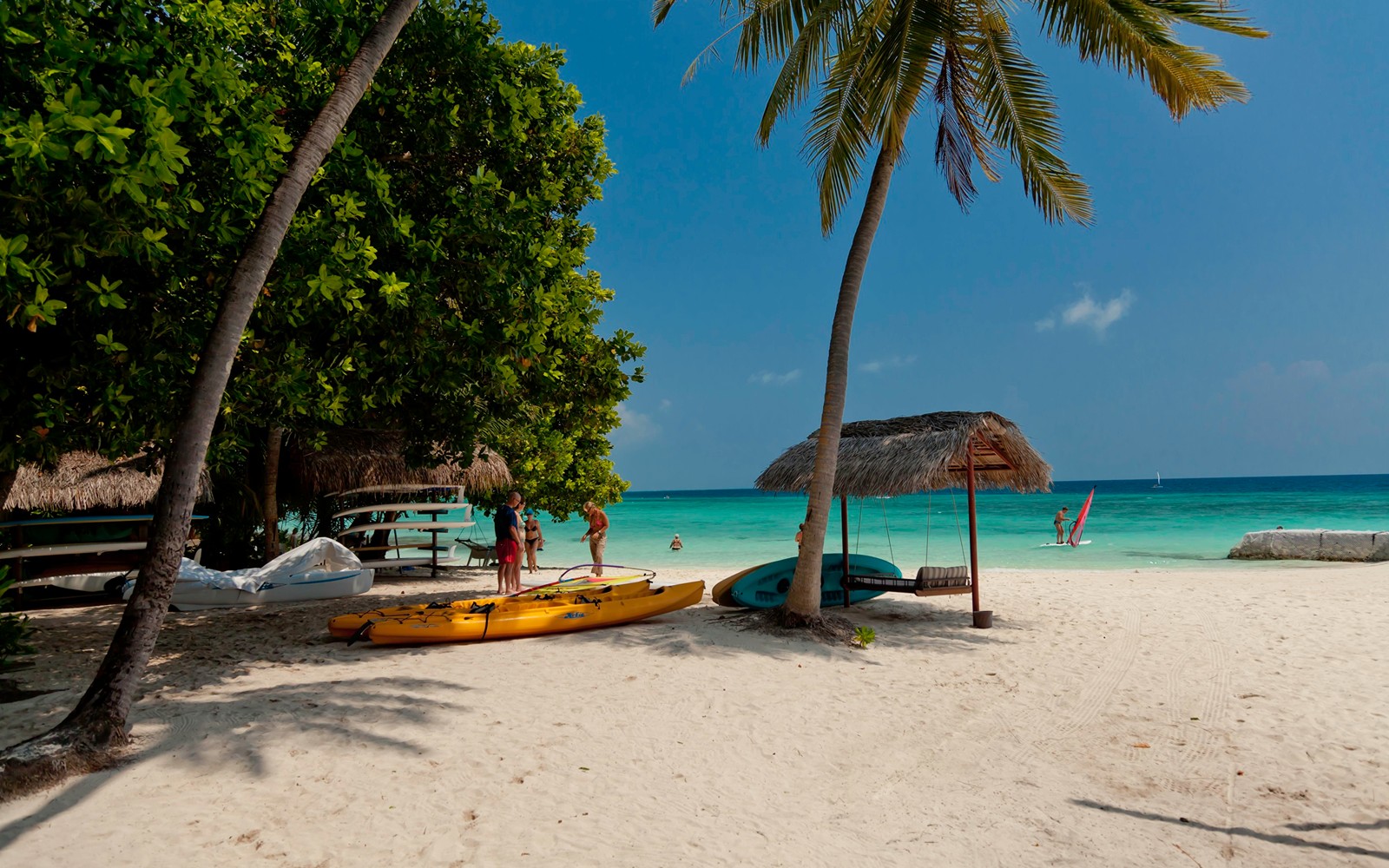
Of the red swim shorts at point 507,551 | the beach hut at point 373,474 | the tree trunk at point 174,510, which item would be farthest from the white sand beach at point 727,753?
the beach hut at point 373,474

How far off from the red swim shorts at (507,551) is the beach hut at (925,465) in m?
3.49

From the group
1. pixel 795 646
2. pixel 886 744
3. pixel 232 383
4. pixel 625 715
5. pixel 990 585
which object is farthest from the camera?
pixel 990 585

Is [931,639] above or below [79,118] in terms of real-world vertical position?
below

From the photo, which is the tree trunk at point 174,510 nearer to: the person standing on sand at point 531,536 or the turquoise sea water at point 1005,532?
the turquoise sea water at point 1005,532

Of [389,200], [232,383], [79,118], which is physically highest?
[389,200]

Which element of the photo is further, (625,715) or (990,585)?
(990,585)

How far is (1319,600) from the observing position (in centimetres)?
1099

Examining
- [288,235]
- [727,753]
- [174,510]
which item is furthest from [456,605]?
[727,753]

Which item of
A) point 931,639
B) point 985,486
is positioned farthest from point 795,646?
point 985,486

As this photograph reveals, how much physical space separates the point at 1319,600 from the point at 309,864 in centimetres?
1305

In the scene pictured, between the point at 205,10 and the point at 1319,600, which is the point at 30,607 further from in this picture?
the point at 1319,600

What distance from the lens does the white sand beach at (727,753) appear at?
3758 mm

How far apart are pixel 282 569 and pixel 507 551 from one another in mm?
3063

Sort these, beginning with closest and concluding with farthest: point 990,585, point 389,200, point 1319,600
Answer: point 389,200 → point 1319,600 → point 990,585
